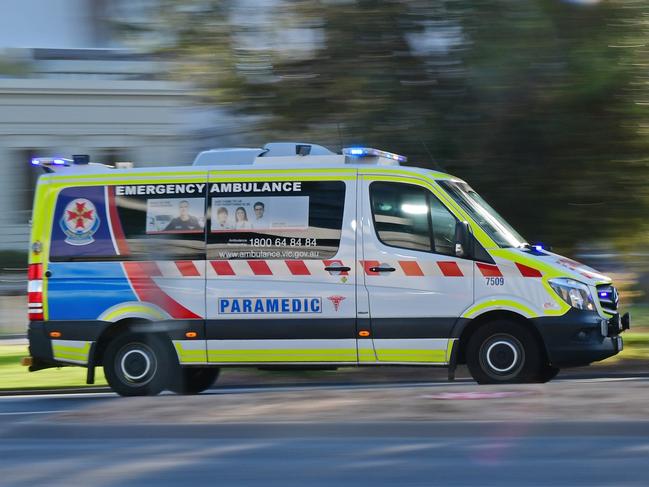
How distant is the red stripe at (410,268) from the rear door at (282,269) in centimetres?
44

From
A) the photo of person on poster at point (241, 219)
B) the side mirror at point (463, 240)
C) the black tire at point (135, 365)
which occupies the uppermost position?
the photo of person on poster at point (241, 219)

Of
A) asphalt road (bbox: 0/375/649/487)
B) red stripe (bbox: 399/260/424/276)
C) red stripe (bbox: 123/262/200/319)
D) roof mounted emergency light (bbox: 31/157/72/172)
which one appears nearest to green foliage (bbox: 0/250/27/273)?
roof mounted emergency light (bbox: 31/157/72/172)

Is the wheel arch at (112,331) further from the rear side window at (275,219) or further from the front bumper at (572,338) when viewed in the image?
the front bumper at (572,338)

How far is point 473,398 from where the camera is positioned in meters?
7.52

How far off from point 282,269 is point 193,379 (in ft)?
5.92

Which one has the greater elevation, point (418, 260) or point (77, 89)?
point (77, 89)

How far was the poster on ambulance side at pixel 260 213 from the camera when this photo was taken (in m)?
9.51

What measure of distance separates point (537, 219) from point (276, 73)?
3.45 m

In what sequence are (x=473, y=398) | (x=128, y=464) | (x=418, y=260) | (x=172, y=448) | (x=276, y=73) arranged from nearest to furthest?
(x=128, y=464), (x=172, y=448), (x=473, y=398), (x=418, y=260), (x=276, y=73)

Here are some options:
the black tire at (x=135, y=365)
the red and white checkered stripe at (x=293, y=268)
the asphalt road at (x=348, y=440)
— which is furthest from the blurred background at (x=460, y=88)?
the asphalt road at (x=348, y=440)

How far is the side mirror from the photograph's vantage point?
9297 millimetres

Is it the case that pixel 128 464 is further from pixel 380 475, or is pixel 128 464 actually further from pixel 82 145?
pixel 82 145

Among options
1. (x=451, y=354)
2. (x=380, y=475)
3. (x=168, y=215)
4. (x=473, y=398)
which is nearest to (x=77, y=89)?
(x=168, y=215)

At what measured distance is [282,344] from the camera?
31.3 feet
